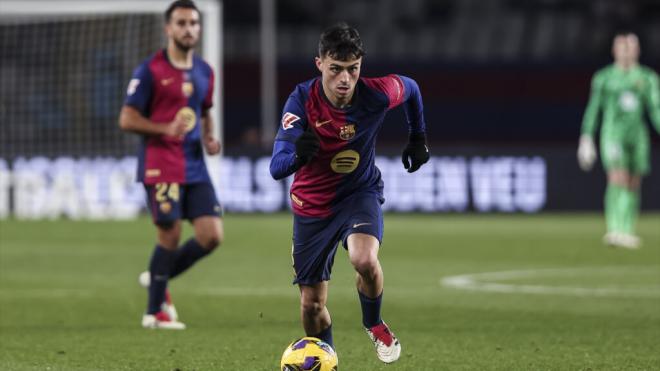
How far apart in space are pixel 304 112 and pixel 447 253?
9411mm

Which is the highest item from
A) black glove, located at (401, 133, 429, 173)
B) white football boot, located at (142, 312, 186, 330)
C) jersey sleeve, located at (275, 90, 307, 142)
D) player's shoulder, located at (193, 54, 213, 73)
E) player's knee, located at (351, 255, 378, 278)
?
player's shoulder, located at (193, 54, 213, 73)

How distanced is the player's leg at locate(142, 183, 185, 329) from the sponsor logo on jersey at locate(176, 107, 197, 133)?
0.42 metres

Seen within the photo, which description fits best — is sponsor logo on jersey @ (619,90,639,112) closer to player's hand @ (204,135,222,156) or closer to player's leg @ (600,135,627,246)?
player's leg @ (600,135,627,246)

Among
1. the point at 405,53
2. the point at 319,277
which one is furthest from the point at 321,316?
the point at 405,53

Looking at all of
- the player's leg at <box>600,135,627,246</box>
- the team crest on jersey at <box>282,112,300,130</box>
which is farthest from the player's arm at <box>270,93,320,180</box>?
the player's leg at <box>600,135,627,246</box>

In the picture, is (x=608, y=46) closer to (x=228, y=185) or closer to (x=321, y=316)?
(x=228, y=185)

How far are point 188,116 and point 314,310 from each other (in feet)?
9.21

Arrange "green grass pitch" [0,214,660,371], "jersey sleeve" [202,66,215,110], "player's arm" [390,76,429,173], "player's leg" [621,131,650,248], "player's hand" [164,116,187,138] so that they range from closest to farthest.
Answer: "player's arm" [390,76,429,173] < "green grass pitch" [0,214,660,371] < "player's hand" [164,116,187,138] < "jersey sleeve" [202,66,215,110] < "player's leg" [621,131,650,248]

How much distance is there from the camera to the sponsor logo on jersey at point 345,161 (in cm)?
655

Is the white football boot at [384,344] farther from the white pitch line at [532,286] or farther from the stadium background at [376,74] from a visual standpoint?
the stadium background at [376,74]

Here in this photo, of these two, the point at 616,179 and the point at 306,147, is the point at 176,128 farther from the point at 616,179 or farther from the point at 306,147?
the point at 616,179

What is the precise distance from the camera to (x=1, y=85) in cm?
2017

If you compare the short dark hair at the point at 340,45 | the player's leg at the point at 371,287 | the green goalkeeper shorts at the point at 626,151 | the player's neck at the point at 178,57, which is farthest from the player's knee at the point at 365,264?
the green goalkeeper shorts at the point at 626,151

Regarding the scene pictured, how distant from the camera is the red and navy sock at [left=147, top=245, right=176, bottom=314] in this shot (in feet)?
29.4
